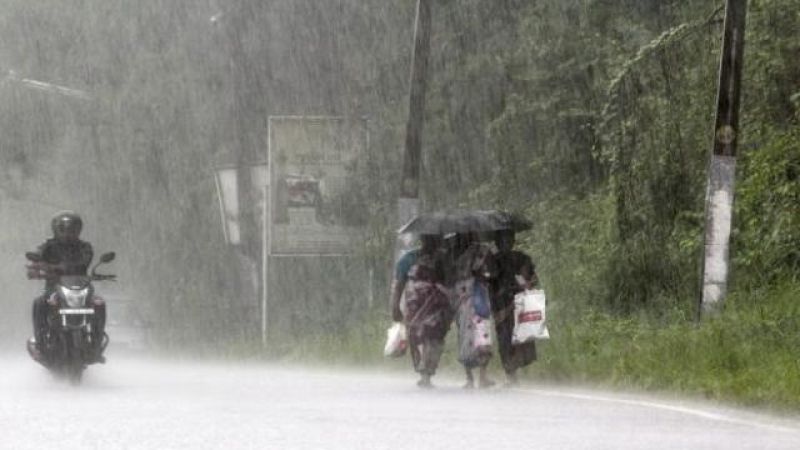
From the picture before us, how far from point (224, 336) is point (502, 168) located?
27.1 feet

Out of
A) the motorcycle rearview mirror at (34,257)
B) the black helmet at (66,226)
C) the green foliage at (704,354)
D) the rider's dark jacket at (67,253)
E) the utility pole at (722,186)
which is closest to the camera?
the green foliage at (704,354)

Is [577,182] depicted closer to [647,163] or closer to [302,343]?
[302,343]

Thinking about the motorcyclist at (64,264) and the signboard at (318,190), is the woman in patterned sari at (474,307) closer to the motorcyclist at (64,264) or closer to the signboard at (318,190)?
the motorcyclist at (64,264)

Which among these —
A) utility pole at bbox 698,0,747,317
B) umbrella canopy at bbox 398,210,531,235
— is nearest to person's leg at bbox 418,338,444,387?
umbrella canopy at bbox 398,210,531,235

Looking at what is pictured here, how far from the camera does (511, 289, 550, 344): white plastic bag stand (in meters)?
18.3

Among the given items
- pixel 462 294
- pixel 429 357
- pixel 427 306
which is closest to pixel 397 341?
pixel 429 357

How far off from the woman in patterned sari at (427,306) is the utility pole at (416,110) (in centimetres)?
680

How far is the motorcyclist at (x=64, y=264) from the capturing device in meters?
19.4

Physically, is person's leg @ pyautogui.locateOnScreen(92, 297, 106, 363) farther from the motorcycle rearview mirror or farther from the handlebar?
the motorcycle rearview mirror

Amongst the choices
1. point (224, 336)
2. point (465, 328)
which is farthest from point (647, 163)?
point (224, 336)

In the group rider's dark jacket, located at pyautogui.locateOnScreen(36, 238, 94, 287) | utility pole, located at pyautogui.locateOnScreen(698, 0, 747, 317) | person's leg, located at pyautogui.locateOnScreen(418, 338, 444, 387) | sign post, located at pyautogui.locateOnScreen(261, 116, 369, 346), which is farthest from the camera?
sign post, located at pyautogui.locateOnScreen(261, 116, 369, 346)

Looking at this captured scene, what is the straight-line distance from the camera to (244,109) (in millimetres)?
38438

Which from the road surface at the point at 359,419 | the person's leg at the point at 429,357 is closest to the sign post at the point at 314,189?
the road surface at the point at 359,419

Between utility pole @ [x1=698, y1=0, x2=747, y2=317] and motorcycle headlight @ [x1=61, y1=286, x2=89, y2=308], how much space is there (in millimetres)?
6588
